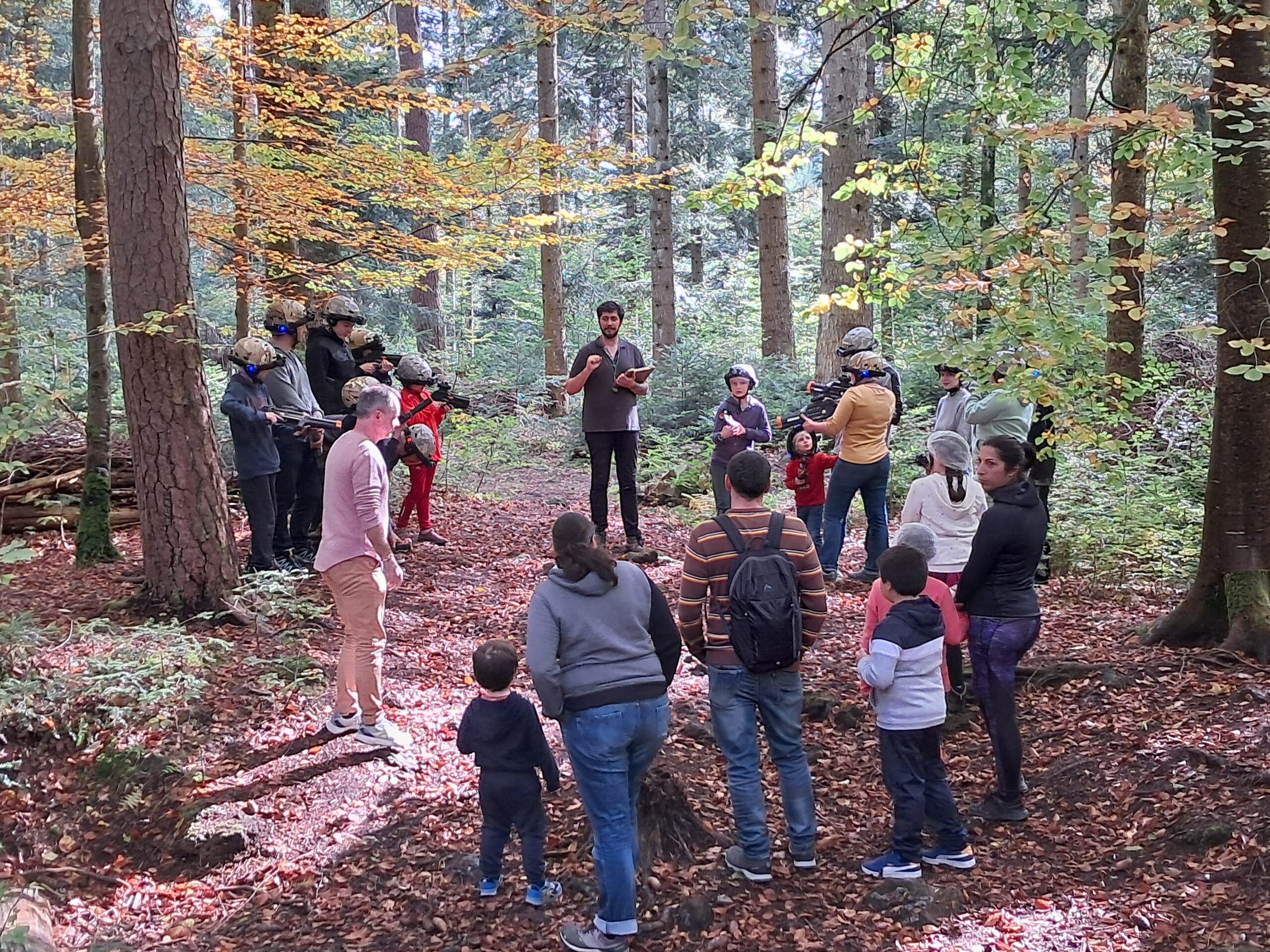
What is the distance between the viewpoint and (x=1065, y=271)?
4.95 metres

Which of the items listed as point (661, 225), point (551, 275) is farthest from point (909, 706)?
point (551, 275)

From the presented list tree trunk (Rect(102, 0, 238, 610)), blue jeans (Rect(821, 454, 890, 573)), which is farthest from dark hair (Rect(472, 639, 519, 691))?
blue jeans (Rect(821, 454, 890, 573))

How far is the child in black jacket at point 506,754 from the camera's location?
3.73m

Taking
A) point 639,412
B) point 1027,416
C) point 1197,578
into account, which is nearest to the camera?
point 1197,578

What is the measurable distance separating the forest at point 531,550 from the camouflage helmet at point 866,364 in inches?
50.7

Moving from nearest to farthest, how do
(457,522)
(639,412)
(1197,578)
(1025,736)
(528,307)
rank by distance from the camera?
(1025,736)
(1197,578)
(457,522)
(639,412)
(528,307)

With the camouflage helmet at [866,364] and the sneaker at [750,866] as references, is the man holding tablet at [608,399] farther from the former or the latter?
the sneaker at [750,866]

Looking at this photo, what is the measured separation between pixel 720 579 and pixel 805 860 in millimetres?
1383

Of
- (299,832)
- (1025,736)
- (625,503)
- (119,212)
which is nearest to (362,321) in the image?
(119,212)

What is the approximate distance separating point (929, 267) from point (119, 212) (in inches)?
215

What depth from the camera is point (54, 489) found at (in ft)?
30.3

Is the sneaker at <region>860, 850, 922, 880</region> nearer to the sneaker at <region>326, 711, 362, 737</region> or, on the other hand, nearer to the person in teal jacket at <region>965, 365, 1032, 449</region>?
the sneaker at <region>326, 711, 362, 737</region>

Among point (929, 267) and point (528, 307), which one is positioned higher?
point (528, 307)

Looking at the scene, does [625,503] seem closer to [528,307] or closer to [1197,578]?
[1197,578]
